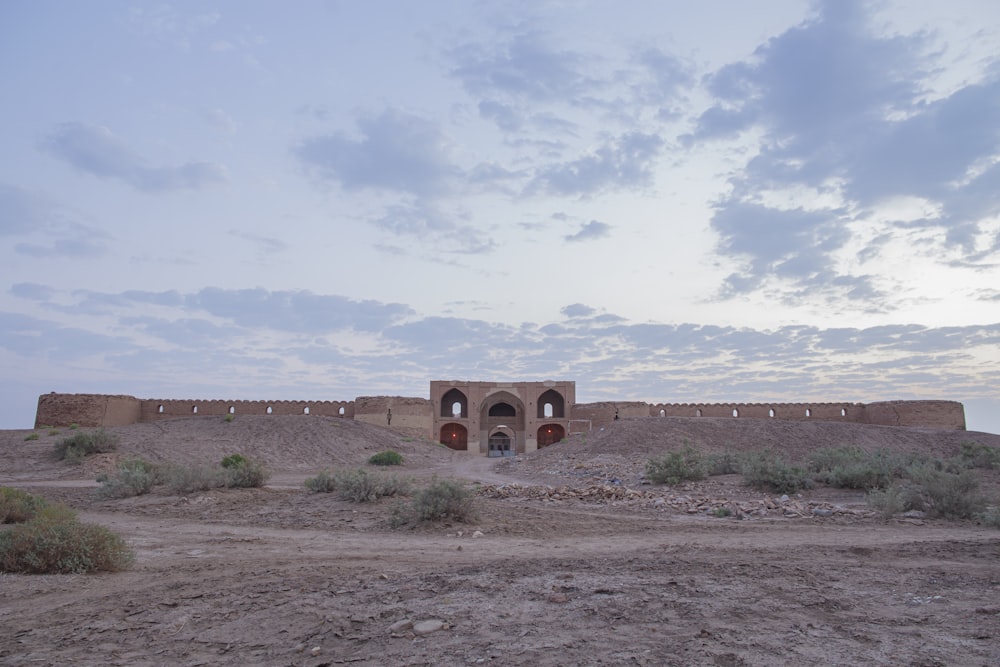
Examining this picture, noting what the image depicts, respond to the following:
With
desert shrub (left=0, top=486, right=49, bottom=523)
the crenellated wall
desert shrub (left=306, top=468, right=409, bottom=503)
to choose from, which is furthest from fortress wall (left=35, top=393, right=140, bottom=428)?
desert shrub (left=0, top=486, right=49, bottom=523)

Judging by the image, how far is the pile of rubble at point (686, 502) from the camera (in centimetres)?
1068

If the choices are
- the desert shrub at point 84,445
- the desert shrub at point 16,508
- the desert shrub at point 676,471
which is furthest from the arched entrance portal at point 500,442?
the desert shrub at point 16,508

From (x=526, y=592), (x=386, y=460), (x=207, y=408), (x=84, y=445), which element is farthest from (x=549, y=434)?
(x=526, y=592)

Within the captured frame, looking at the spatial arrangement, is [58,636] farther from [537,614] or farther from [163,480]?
[163,480]

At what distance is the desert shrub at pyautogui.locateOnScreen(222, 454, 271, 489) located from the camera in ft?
46.5

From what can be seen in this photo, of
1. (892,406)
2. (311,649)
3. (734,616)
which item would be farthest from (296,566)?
(892,406)

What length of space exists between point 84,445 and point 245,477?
41.4 ft

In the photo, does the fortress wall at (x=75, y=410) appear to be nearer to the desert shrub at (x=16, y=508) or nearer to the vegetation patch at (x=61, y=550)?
the desert shrub at (x=16, y=508)

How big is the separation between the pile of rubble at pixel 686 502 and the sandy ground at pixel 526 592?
0.11 metres

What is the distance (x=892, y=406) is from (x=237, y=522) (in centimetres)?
3737

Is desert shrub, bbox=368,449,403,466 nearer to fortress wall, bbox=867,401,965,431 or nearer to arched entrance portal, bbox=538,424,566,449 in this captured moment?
arched entrance portal, bbox=538,424,566,449

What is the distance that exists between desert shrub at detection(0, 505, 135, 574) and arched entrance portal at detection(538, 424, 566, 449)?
3787 cm

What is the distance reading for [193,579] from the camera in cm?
587

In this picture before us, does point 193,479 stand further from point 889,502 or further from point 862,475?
point 862,475
